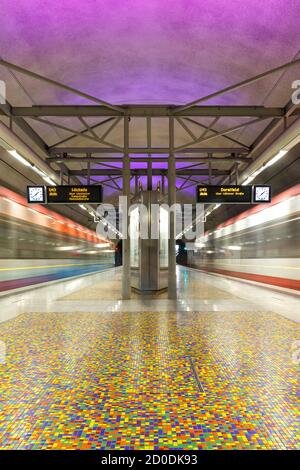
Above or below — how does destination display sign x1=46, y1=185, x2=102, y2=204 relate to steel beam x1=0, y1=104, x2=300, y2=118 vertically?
below

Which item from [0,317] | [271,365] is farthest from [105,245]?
[271,365]

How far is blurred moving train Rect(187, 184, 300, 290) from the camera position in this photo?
11.9 meters

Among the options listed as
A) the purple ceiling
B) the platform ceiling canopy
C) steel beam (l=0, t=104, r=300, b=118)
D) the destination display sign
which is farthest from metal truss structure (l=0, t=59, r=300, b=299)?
the destination display sign

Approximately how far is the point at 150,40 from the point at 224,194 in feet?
20.6

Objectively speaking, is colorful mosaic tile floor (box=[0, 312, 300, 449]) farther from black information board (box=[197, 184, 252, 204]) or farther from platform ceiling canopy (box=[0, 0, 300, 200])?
black information board (box=[197, 184, 252, 204])

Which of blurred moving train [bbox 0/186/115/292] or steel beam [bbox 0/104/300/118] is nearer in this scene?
steel beam [bbox 0/104/300/118]

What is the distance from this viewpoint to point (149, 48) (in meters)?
8.42

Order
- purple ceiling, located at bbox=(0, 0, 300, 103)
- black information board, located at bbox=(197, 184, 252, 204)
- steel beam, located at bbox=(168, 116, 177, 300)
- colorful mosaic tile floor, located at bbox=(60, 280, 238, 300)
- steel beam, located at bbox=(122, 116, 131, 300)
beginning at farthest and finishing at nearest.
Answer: black information board, located at bbox=(197, 184, 252, 204)
colorful mosaic tile floor, located at bbox=(60, 280, 238, 300)
steel beam, located at bbox=(168, 116, 177, 300)
steel beam, located at bbox=(122, 116, 131, 300)
purple ceiling, located at bbox=(0, 0, 300, 103)

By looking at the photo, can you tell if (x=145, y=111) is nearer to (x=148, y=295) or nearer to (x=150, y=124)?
(x=150, y=124)

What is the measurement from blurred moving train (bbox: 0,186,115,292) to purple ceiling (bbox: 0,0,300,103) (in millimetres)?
4991

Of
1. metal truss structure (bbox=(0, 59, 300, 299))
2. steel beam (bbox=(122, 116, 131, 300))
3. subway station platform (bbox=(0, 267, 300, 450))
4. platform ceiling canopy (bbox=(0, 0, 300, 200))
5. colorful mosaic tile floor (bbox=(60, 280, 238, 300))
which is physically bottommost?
colorful mosaic tile floor (bbox=(60, 280, 238, 300))

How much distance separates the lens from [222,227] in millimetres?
24844

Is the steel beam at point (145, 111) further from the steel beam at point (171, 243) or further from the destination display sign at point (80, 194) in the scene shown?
the destination display sign at point (80, 194)

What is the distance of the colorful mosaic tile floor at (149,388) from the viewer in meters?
2.60
